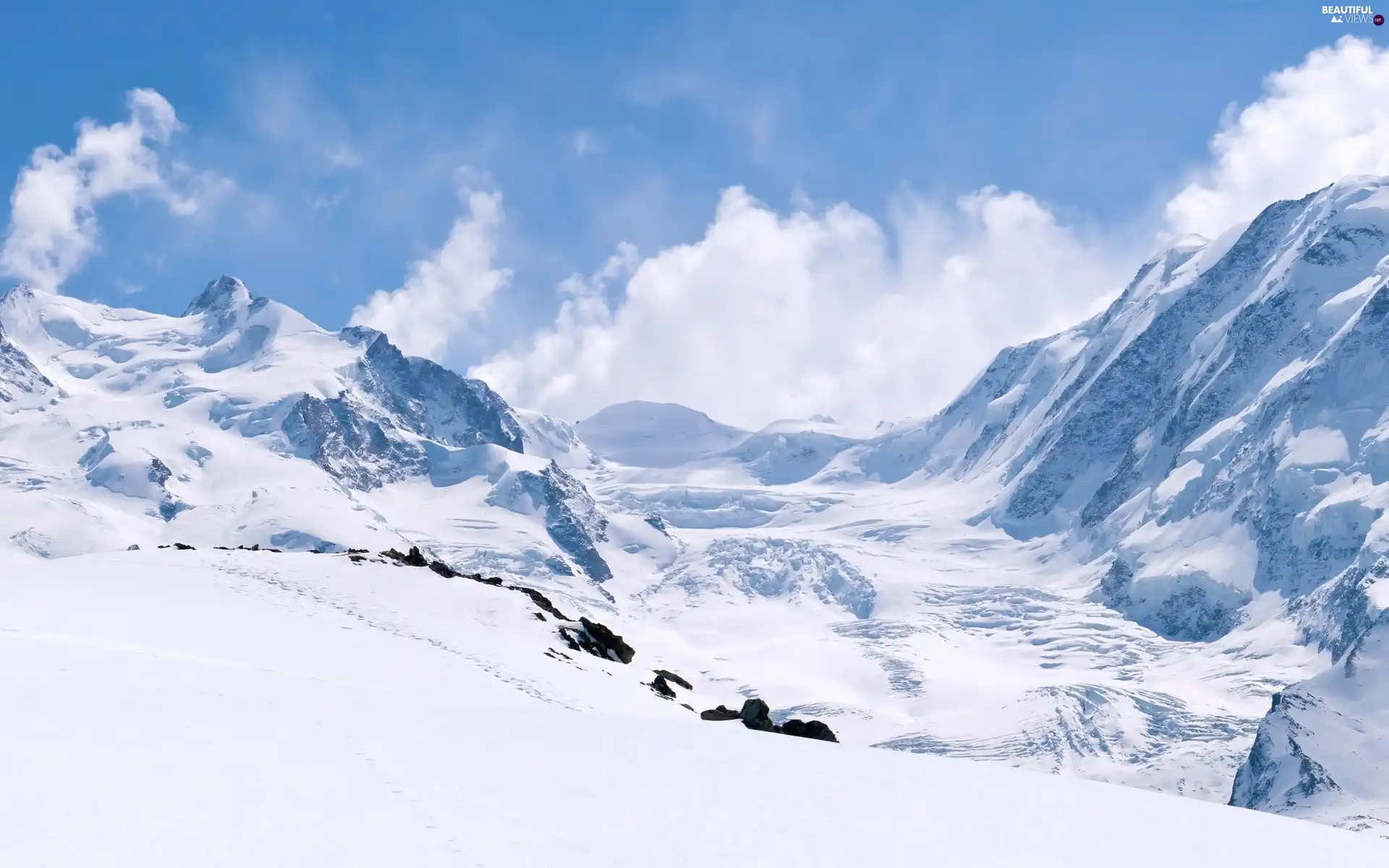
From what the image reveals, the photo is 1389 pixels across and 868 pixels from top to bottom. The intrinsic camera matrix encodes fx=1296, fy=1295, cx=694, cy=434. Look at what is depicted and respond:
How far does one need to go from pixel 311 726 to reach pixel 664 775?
20.1 ft

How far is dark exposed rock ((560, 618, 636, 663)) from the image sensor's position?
50281 millimetres

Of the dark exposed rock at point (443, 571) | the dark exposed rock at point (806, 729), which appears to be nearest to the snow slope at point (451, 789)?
the dark exposed rock at point (806, 729)

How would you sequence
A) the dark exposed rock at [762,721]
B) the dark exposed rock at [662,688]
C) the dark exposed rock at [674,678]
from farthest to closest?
the dark exposed rock at [674,678] < the dark exposed rock at [662,688] < the dark exposed rock at [762,721]

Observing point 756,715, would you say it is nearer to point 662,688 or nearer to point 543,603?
point 662,688

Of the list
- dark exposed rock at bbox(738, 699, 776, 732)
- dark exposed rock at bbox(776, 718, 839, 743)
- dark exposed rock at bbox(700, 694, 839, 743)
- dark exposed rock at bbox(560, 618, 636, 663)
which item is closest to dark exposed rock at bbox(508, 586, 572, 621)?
dark exposed rock at bbox(560, 618, 636, 663)

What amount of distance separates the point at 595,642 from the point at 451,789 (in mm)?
34608

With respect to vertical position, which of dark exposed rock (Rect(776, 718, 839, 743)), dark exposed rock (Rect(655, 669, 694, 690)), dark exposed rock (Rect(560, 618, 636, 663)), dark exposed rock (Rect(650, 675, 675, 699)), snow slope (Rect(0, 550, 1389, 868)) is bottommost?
snow slope (Rect(0, 550, 1389, 868))

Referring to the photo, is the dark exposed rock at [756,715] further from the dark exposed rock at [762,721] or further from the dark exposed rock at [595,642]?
the dark exposed rock at [595,642]

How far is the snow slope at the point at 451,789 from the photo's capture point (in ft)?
51.6

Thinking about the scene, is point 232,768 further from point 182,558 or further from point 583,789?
point 182,558

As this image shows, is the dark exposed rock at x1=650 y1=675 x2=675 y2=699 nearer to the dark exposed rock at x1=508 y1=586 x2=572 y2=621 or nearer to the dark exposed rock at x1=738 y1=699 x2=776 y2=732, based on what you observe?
the dark exposed rock at x1=738 y1=699 x2=776 y2=732

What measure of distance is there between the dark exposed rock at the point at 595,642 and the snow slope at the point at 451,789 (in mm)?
16395

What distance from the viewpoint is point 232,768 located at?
59.6 feet

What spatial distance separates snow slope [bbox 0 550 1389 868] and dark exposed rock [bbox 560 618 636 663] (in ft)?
53.8
